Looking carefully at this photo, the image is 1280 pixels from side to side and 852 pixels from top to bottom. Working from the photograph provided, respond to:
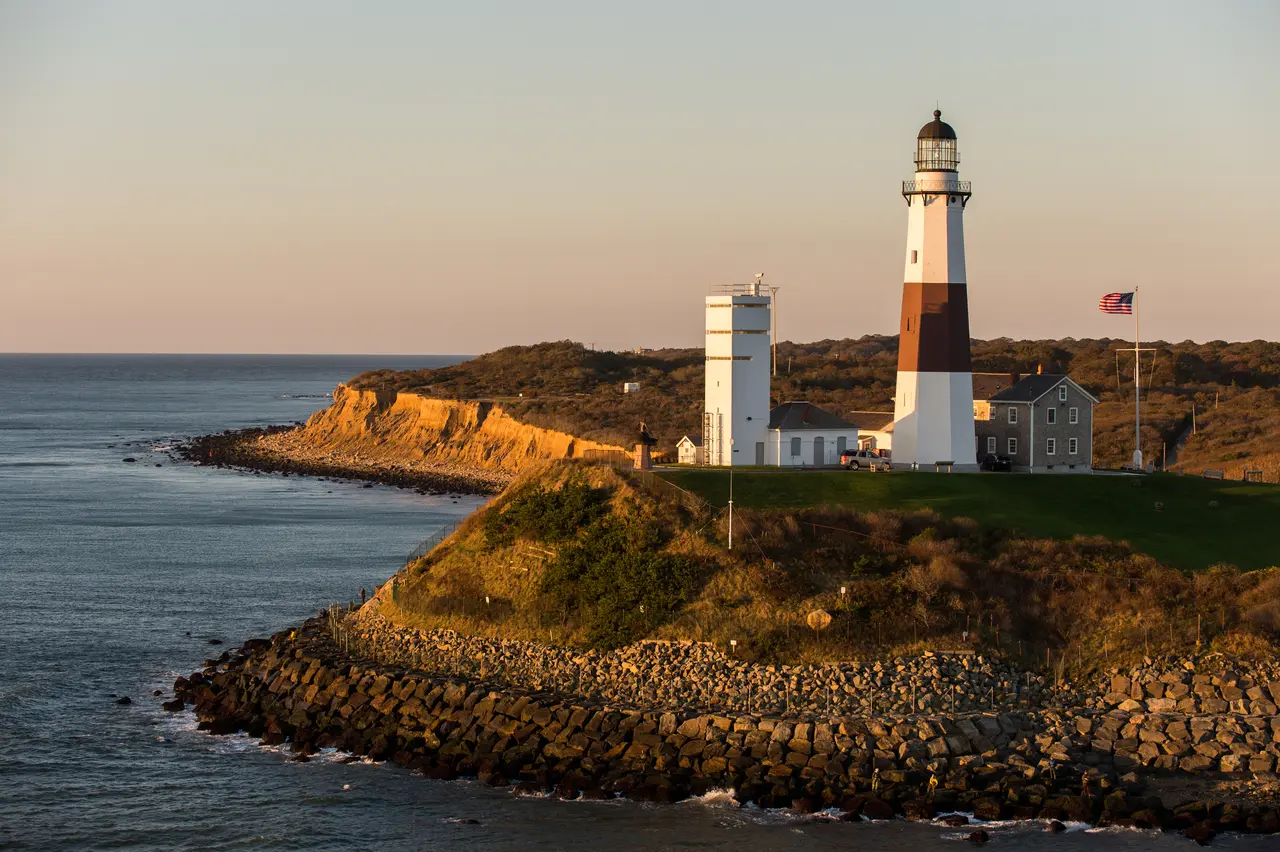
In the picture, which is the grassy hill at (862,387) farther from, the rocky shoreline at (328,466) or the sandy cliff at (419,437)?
the rocky shoreline at (328,466)

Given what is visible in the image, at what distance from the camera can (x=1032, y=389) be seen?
53219mm

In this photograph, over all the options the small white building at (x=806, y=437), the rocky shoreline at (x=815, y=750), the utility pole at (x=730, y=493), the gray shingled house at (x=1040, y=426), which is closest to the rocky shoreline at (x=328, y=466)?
the small white building at (x=806, y=437)

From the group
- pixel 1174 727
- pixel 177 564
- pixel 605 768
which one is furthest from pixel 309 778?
pixel 177 564

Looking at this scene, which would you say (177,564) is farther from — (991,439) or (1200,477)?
(1200,477)

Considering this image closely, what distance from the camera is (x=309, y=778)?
3347cm

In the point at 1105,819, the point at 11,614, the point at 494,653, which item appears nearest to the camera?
the point at 1105,819

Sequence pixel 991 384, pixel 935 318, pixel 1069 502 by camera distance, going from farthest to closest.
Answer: pixel 991 384, pixel 935 318, pixel 1069 502

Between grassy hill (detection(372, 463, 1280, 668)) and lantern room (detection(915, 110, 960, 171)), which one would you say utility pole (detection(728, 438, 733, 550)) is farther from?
lantern room (detection(915, 110, 960, 171))

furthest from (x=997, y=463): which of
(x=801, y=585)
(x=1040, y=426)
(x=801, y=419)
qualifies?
(x=801, y=585)

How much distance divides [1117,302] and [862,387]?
200ft

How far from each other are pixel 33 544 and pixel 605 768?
4028 centimetres

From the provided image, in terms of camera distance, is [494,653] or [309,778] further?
[494,653]

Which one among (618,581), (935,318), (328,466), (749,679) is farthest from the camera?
(328,466)

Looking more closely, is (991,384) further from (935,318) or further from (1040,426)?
(935,318)
